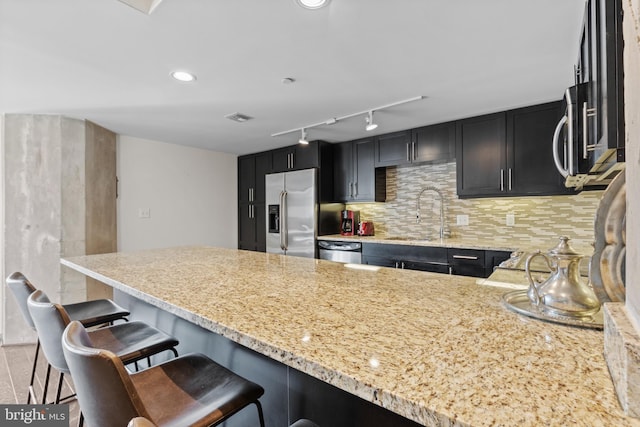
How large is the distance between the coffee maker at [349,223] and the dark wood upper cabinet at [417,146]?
789mm

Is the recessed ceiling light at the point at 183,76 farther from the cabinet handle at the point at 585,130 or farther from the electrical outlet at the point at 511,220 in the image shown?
the electrical outlet at the point at 511,220

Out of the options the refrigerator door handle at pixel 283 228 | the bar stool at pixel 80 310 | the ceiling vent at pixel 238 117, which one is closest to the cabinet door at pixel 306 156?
the refrigerator door handle at pixel 283 228

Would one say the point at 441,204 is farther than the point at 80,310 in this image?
Yes

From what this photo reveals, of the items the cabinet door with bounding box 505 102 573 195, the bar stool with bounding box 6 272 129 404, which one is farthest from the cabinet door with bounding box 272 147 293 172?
the bar stool with bounding box 6 272 129 404

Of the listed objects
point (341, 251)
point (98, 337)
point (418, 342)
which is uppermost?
point (418, 342)

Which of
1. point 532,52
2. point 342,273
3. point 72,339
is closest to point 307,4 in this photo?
point 342,273

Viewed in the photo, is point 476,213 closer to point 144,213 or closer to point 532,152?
point 532,152

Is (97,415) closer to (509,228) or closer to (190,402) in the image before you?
(190,402)

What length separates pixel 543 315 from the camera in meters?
0.86

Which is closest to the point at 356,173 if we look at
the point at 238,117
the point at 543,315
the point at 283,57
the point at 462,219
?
the point at 462,219

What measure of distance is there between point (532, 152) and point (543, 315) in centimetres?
247

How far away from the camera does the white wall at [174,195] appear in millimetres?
3828

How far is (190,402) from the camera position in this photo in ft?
3.14

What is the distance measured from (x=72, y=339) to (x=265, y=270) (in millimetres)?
923
